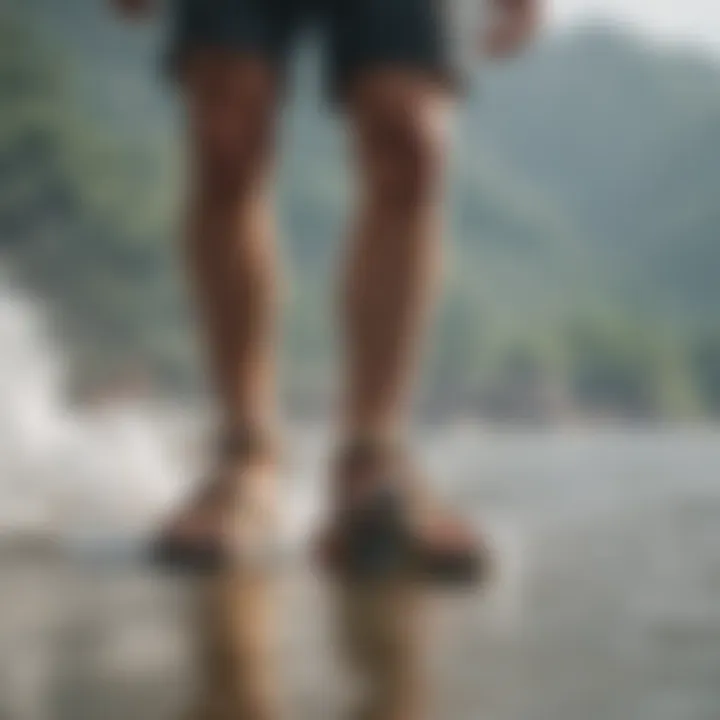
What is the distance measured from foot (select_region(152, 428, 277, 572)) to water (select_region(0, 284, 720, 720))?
1.4 inches

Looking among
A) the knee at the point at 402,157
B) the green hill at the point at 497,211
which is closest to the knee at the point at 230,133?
the knee at the point at 402,157

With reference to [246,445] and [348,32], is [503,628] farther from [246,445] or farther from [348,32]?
[348,32]

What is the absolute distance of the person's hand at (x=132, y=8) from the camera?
1131 millimetres

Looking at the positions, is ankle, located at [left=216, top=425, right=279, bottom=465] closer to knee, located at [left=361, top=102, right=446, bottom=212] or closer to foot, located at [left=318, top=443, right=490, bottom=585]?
foot, located at [left=318, top=443, right=490, bottom=585]

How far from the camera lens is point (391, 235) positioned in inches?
40.3

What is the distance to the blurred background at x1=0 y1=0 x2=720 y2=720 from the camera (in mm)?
656

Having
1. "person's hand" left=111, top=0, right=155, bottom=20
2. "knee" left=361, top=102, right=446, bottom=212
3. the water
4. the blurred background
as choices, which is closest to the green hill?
the blurred background

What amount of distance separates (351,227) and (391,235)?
0.20 ft

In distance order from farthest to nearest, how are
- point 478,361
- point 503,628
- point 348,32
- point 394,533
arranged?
point 478,361 < point 348,32 < point 394,533 < point 503,628

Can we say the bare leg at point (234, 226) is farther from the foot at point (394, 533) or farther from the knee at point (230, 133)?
the foot at point (394, 533)

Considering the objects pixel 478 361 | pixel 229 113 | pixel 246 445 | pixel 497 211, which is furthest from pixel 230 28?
pixel 497 211

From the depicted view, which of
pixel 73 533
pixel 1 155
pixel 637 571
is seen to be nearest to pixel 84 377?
pixel 1 155

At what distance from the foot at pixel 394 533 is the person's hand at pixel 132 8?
0.48m

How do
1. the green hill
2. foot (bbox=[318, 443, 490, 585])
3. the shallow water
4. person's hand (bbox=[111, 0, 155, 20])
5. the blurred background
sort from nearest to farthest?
the shallow water
the blurred background
foot (bbox=[318, 443, 490, 585])
person's hand (bbox=[111, 0, 155, 20])
the green hill
